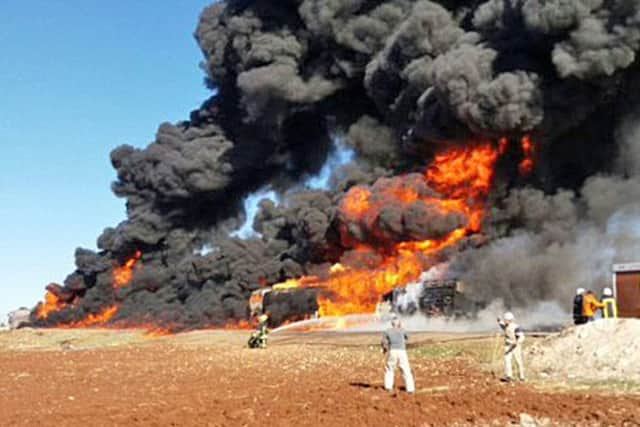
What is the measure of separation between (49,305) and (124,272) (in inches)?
503

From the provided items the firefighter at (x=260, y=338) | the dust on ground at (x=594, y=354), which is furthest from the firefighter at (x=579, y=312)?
the firefighter at (x=260, y=338)

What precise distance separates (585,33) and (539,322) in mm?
17095

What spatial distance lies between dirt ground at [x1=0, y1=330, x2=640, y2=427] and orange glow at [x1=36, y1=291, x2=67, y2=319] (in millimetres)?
52732

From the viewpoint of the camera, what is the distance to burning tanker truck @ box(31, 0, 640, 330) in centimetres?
4841

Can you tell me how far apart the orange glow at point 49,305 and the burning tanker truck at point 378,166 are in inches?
12.7

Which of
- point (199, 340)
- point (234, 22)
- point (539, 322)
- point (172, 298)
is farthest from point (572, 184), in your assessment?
point (172, 298)

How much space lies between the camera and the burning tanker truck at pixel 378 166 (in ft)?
159

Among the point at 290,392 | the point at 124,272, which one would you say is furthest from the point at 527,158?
the point at 124,272

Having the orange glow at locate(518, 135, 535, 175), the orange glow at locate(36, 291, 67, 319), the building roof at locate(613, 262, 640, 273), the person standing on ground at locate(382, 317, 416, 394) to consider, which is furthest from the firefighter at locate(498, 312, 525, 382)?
the orange glow at locate(36, 291, 67, 319)

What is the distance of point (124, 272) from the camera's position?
87.6m

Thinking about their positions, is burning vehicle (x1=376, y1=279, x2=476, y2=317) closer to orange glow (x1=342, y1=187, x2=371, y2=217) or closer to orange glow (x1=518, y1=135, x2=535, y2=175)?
orange glow (x1=342, y1=187, x2=371, y2=217)

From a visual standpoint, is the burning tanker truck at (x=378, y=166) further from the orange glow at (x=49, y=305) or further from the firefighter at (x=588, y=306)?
the firefighter at (x=588, y=306)

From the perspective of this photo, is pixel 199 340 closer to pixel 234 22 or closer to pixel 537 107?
pixel 537 107

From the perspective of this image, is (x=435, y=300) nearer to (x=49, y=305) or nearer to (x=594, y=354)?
(x=594, y=354)
